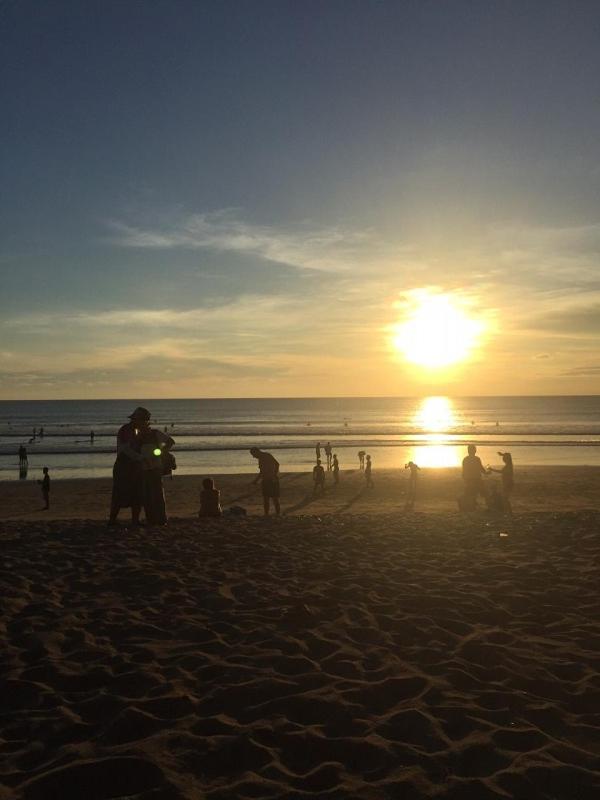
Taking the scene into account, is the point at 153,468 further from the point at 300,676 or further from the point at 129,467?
the point at 300,676

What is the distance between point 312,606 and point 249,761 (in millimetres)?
2974

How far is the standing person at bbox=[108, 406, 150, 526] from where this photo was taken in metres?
11.5

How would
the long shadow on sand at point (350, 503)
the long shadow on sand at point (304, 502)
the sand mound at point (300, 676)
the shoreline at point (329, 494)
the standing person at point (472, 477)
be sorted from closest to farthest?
1. the sand mound at point (300, 676)
2. the standing person at point (472, 477)
3. the long shadow on sand at point (350, 503)
4. the long shadow on sand at point (304, 502)
5. the shoreline at point (329, 494)

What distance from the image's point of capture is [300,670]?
4.83 meters

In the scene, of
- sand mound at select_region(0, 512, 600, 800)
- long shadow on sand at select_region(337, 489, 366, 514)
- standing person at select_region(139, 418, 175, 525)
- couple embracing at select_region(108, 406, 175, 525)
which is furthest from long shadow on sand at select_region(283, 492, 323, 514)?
sand mound at select_region(0, 512, 600, 800)

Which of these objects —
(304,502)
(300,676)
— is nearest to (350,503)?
(304,502)

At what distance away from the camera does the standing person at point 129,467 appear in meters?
11.5

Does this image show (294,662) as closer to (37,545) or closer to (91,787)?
(91,787)

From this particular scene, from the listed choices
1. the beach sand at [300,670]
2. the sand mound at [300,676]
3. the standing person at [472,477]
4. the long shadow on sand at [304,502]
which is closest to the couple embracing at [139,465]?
the beach sand at [300,670]

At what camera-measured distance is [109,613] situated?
6.26 meters

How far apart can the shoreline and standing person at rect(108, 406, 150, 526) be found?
7.34 m

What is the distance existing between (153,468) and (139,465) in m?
0.27

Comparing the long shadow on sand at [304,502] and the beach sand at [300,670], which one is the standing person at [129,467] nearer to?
the beach sand at [300,670]

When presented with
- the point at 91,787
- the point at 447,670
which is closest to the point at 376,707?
the point at 447,670
